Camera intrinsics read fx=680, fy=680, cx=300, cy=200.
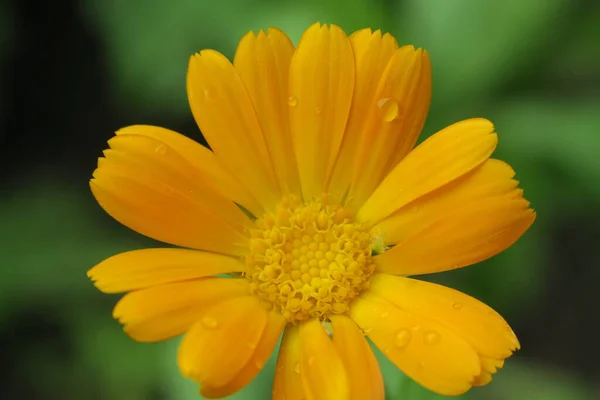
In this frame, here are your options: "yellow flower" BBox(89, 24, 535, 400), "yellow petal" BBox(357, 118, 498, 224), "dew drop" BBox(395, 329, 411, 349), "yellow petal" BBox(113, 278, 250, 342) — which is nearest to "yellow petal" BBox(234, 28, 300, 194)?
"yellow flower" BBox(89, 24, 535, 400)

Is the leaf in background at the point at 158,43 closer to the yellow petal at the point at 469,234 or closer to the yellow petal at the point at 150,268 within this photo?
the yellow petal at the point at 150,268

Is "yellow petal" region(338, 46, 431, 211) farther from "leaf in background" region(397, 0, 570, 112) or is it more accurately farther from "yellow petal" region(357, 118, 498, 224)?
"leaf in background" region(397, 0, 570, 112)

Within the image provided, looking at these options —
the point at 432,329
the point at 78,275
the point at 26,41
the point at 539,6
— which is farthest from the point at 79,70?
the point at 432,329

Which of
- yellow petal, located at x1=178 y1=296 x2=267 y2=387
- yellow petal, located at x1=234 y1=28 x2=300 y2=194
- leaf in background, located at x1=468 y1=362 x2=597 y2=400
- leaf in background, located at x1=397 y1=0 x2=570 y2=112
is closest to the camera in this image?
yellow petal, located at x1=178 y1=296 x2=267 y2=387

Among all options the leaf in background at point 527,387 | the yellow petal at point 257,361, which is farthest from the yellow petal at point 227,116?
the leaf in background at point 527,387

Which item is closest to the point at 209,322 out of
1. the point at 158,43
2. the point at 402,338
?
the point at 402,338

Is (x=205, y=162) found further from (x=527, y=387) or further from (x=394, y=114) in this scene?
(x=527, y=387)
